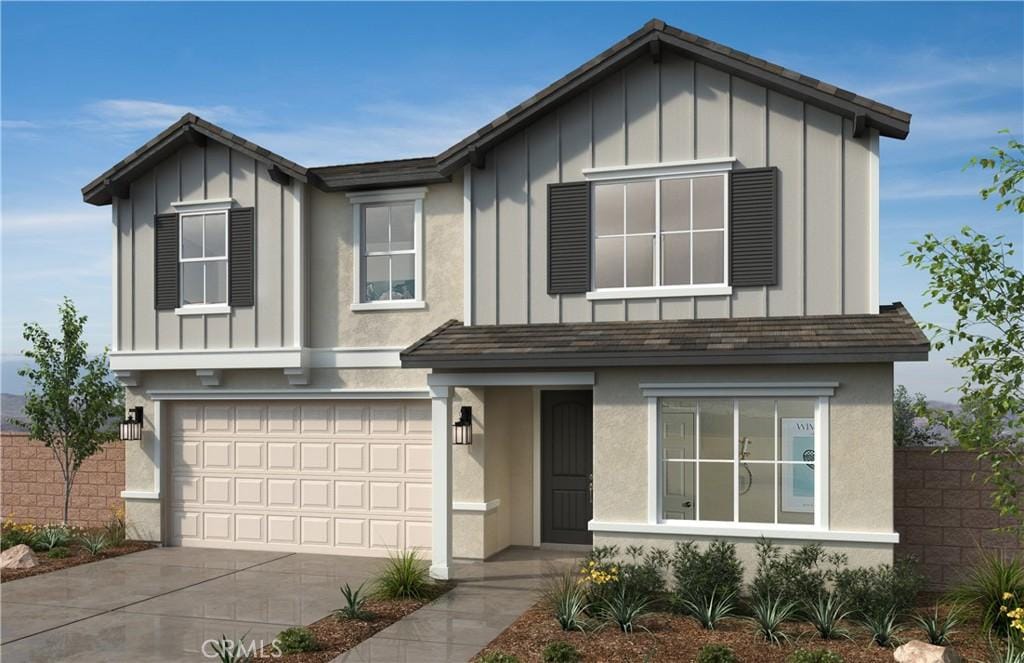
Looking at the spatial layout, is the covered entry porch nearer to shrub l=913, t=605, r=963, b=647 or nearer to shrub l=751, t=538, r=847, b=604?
shrub l=751, t=538, r=847, b=604

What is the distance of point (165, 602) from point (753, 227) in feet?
28.1

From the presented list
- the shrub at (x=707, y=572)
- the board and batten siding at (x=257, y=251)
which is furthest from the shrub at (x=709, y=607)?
the board and batten siding at (x=257, y=251)

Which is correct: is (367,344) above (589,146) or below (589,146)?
below

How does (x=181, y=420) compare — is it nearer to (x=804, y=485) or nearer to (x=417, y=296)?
(x=417, y=296)

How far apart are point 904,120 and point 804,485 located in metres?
4.45

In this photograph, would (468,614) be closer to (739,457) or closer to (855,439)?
(739,457)

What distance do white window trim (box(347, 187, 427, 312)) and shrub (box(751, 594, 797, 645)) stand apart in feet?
20.8

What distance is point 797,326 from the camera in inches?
422

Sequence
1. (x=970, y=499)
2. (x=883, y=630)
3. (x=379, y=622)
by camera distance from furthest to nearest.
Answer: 1. (x=970, y=499)
2. (x=379, y=622)
3. (x=883, y=630)

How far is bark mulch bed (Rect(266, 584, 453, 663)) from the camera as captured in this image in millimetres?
8656

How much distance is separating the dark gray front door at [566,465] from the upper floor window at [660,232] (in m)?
2.34

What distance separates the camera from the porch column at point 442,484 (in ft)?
37.8

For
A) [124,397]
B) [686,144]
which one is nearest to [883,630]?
[686,144]

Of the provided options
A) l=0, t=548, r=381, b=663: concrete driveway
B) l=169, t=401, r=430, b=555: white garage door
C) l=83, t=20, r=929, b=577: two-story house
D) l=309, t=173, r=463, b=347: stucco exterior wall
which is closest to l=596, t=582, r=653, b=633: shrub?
l=83, t=20, r=929, b=577: two-story house
